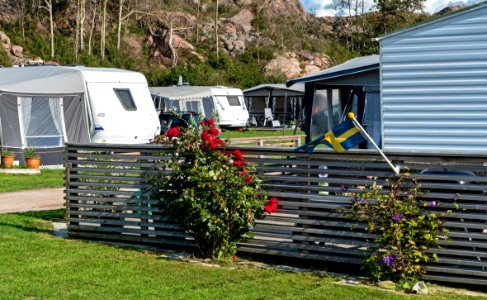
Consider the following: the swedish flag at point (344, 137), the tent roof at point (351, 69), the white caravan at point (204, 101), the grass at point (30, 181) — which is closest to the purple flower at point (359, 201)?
the swedish flag at point (344, 137)

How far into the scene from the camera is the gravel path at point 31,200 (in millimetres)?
13305

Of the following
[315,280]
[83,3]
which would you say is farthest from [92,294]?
[83,3]

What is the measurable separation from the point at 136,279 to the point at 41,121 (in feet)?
45.5

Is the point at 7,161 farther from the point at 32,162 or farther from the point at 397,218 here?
the point at 397,218

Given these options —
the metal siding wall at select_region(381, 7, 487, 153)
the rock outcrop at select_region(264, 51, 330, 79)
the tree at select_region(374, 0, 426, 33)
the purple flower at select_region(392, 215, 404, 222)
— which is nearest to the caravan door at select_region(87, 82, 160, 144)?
the metal siding wall at select_region(381, 7, 487, 153)

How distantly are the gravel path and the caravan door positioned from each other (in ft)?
15.9

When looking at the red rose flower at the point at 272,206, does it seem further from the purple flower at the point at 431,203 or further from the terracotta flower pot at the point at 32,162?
the terracotta flower pot at the point at 32,162

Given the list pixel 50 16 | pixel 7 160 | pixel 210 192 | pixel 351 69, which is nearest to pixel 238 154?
pixel 210 192

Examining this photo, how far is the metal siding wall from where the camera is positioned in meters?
10.1

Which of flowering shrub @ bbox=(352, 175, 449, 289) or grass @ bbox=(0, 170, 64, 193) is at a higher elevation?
flowering shrub @ bbox=(352, 175, 449, 289)

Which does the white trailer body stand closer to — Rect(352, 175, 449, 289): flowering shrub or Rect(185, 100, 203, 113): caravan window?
Rect(352, 175, 449, 289): flowering shrub

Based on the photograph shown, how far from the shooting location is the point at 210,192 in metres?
8.26

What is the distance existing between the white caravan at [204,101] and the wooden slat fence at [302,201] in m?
26.8

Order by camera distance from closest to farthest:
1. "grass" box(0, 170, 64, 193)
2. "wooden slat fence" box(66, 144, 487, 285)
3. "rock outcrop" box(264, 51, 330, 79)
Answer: "wooden slat fence" box(66, 144, 487, 285)
"grass" box(0, 170, 64, 193)
"rock outcrop" box(264, 51, 330, 79)
